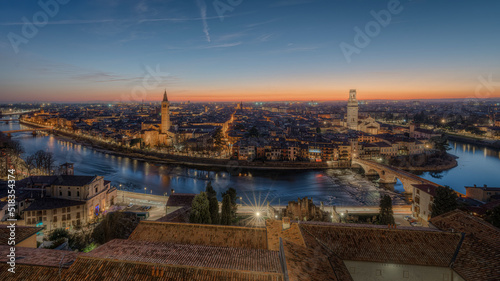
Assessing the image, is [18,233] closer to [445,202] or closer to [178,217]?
[178,217]

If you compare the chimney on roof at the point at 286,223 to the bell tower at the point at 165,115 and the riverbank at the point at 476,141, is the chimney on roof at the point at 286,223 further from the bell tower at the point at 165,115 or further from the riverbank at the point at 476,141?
the riverbank at the point at 476,141

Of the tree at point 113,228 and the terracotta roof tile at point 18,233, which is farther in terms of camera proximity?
the tree at point 113,228

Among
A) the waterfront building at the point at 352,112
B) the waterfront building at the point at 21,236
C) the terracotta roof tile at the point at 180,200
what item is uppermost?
the waterfront building at the point at 352,112

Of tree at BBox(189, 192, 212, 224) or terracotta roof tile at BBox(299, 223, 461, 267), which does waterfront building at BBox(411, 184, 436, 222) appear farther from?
tree at BBox(189, 192, 212, 224)

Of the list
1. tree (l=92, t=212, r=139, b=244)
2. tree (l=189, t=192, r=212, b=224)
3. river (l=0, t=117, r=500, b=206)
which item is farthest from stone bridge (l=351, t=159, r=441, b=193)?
tree (l=92, t=212, r=139, b=244)

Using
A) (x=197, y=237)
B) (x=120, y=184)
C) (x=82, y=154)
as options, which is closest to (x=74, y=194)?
(x=120, y=184)

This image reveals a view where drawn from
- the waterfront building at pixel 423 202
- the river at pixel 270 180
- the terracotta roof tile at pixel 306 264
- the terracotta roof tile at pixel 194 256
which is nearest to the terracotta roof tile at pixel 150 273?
the terracotta roof tile at pixel 194 256
